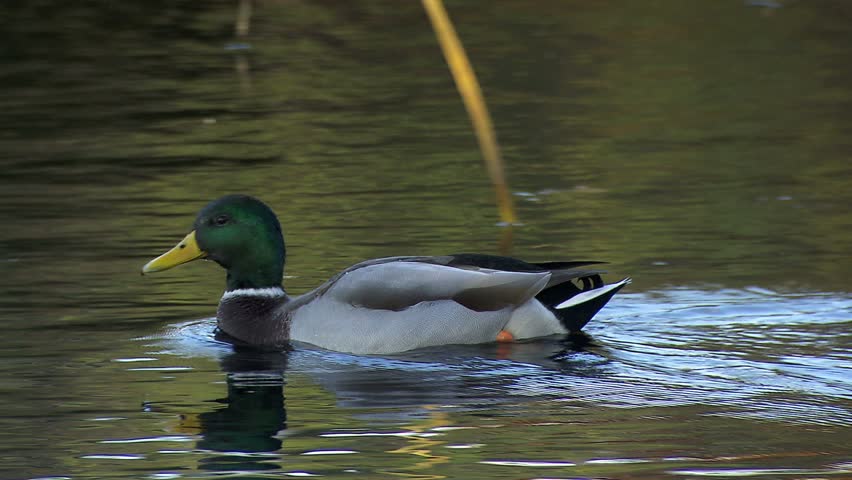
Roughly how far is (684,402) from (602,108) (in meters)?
9.02

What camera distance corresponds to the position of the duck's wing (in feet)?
29.0

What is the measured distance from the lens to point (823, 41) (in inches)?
785

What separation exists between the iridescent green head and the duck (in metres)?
0.24

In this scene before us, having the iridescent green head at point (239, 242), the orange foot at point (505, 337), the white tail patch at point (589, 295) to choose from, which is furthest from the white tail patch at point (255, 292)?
the white tail patch at point (589, 295)

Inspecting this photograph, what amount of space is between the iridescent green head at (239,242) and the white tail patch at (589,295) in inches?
66.0

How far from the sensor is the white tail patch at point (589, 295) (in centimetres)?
875

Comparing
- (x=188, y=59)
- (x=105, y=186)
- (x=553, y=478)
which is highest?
(x=188, y=59)

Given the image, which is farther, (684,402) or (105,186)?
(105,186)

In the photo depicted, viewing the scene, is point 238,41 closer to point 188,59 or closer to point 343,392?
point 188,59

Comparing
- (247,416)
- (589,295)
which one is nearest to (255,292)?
(247,416)

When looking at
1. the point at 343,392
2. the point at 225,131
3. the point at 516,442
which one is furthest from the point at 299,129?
the point at 516,442

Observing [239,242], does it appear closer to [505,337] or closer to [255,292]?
[255,292]

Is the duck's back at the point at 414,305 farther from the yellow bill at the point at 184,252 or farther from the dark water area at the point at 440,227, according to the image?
the yellow bill at the point at 184,252

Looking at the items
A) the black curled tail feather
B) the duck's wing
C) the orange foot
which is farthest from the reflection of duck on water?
the black curled tail feather
